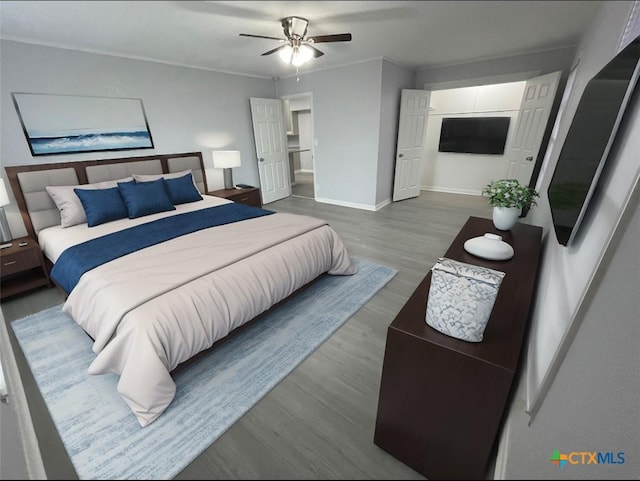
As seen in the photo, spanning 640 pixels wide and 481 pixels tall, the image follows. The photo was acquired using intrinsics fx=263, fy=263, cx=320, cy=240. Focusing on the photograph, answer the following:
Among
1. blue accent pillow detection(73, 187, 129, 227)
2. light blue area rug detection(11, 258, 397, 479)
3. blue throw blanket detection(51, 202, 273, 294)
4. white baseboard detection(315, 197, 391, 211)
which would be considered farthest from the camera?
white baseboard detection(315, 197, 391, 211)

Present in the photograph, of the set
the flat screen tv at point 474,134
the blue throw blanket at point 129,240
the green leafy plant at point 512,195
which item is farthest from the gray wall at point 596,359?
the flat screen tv at point 474,134

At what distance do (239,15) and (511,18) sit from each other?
6.42 ft

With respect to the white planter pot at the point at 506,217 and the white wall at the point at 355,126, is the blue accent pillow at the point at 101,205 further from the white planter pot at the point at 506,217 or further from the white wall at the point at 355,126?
the white planter pot at the point at 506,217

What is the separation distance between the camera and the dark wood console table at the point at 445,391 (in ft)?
2.53

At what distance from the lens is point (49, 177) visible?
257 cm

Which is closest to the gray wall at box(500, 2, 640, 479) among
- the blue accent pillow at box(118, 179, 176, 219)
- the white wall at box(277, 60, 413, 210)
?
the blue accent pillow at box(118, 179, 176, 219)

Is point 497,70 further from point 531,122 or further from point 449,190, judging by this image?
point 449,190

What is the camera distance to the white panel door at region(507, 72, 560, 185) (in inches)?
125

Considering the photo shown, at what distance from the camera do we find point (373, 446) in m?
1.04

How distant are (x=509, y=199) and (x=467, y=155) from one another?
13.3 feet

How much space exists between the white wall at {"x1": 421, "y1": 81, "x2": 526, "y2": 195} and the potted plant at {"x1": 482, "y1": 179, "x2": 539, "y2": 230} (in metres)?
3.34

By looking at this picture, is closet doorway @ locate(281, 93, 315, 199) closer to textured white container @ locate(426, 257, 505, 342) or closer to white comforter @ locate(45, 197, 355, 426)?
white comforter @ locate(45, 197, 355, 426)

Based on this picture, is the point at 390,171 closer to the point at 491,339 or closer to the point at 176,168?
the point at 176,168

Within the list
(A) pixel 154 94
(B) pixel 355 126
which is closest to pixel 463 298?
(B) pixel 355 126
